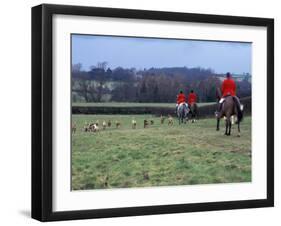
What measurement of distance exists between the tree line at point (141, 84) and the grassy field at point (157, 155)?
23 cm

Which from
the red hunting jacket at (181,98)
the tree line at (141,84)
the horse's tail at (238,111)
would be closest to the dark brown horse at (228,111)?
the horse's tail at (238,111)

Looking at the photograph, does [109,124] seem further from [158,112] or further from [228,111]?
[228,111]

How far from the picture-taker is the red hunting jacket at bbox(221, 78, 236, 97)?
942 centimetres

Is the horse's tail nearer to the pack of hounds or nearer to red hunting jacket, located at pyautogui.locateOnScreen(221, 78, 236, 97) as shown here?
red hunting jacket, located at pyautogui.locateOnScreen(221, 78, 236, 97)

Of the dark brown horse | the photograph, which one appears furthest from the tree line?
the dark brown horse

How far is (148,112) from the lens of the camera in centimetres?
898

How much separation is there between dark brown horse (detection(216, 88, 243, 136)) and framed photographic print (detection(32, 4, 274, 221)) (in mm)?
12

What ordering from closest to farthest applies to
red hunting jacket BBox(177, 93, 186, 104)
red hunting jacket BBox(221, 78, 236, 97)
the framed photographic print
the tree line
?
the framed photographic print < the tree line < red hunting jacket BBox(177, 93, 186, 104) < red hunting jacket BBox(221, 78, 236, 97)

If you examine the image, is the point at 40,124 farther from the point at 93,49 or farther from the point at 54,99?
the point at 93,49

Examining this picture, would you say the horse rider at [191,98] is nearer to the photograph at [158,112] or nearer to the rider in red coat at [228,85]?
the photograph at [158,112]

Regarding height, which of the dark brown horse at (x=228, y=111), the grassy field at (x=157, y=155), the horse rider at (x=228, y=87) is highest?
the horse rider at (x=228, y=87)

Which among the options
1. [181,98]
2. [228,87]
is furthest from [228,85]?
[181,98]

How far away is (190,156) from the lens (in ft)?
30.0

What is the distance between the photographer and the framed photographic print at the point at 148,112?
8359 millimetres
